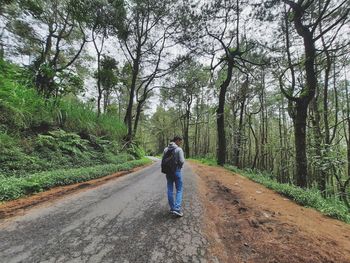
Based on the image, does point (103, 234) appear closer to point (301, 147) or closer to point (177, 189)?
point (177, 189)

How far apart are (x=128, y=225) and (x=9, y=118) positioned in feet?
19.7

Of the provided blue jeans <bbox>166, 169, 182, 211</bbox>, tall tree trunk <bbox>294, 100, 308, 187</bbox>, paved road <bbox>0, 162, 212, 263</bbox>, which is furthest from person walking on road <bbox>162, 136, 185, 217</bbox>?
tall tree trunk <bbox>294, 100, 308, 187</bbox>

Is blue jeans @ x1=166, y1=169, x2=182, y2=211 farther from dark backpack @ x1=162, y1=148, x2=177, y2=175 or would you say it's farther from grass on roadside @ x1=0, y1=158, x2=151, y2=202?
grass on roadside @ x1=0, y1=158, x2=151, y2=202

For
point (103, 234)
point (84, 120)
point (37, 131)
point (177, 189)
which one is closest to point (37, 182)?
point (103, 234)

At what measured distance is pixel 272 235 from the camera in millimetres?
3088

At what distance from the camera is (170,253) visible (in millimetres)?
2652

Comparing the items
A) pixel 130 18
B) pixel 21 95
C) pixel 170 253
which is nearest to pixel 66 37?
pixel 130 18

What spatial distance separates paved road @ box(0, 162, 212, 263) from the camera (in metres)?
2.50

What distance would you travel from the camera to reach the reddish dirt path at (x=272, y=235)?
2.56m

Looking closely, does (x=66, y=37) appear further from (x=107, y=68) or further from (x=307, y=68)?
(x=307, y=68)

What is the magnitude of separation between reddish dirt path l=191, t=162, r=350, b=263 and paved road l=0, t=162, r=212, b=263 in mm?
374

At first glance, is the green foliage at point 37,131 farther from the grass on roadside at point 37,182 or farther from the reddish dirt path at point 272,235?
the reddish dirt path at point 272,235

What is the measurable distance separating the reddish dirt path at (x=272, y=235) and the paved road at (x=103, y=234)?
0.37 meters

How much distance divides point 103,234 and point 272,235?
8.69 ft
